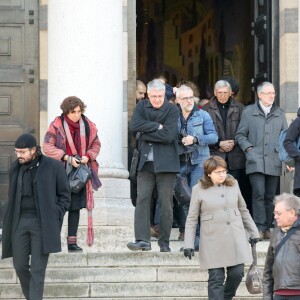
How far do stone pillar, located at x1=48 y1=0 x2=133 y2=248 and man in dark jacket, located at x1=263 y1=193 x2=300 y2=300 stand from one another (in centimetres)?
493

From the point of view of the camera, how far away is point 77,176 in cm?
1410

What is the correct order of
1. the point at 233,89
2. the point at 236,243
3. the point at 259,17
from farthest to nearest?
1. the point at 259,17
2. the point at 233,89
3. the point at 236,243

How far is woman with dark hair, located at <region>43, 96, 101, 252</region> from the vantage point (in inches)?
559

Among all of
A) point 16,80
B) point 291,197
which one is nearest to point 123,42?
point 16,80

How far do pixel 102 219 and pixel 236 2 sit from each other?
8.27 m

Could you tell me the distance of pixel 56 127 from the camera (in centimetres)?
1432

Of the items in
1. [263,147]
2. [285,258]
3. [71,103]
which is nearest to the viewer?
[285,258]

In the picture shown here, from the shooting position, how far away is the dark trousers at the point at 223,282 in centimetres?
1240

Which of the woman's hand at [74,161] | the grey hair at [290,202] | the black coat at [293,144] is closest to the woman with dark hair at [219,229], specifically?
the black coat at [293,144]

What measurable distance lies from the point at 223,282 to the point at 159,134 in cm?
220

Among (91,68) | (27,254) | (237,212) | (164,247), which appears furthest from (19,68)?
(237,212)

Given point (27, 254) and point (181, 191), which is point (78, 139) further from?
point (27, 254)

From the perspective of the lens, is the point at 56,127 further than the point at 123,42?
No

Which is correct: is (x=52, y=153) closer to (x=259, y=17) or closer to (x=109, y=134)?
(x=109, y=134)
